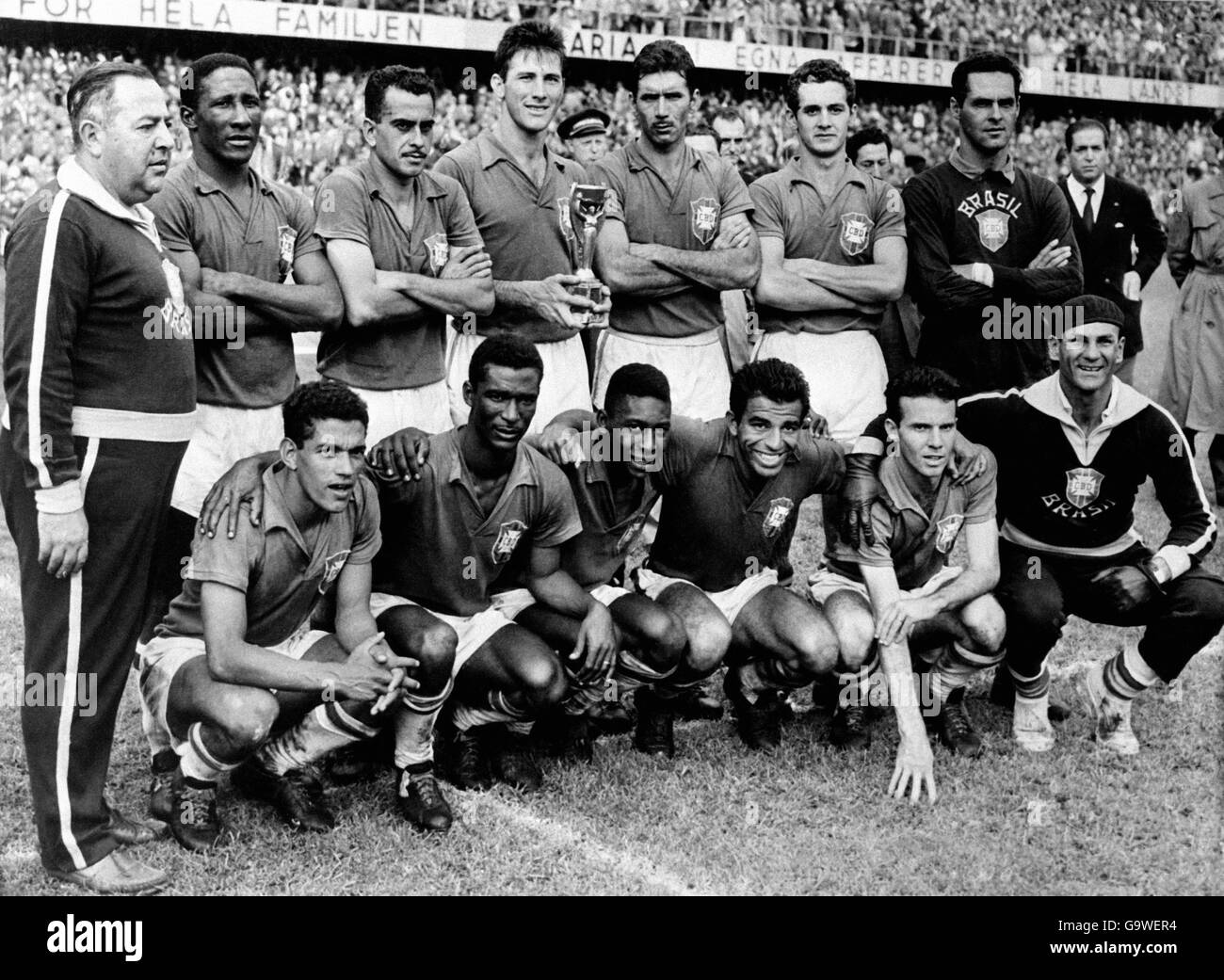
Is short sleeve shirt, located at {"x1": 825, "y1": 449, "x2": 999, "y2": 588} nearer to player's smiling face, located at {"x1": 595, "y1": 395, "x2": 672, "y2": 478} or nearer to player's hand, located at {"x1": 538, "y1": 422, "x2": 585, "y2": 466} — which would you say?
player's smiling face, located at {"x1": 595, "y1": 395, "x2": 672, "y2": 478}

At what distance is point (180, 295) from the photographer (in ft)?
12.5

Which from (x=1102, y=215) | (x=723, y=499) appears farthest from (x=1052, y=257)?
(x=1102, y=215)

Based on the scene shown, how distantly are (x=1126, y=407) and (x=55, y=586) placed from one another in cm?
378

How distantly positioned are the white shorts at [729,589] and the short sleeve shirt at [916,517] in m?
0.36

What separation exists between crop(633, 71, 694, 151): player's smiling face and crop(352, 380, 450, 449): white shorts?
130 cm

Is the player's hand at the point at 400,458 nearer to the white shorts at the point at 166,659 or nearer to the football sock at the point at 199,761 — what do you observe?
the white shorts at the point at 166,659

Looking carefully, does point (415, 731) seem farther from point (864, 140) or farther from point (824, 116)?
point (864, 140)

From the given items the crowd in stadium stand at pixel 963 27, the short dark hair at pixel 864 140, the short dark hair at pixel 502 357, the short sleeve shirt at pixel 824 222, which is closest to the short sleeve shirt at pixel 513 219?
the short dark hair at pixel 502 357

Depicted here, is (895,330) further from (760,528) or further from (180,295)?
(180,295)

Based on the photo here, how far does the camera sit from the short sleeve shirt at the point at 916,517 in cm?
475

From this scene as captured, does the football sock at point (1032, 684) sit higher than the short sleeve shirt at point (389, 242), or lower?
lower

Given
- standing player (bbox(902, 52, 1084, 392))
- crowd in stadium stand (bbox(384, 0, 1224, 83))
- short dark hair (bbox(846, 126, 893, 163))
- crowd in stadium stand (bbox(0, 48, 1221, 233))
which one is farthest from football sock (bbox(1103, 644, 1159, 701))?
crowd in stadium stand (bbox(384, 0, 1224, 83))

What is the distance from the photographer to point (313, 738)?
405 centimetres
